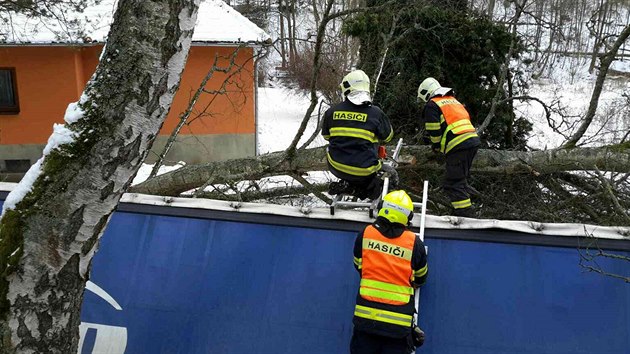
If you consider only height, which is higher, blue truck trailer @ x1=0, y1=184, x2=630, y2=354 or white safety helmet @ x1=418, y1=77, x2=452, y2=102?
white safety helmet @ x1=418, y1=77, x2=452, y2=102

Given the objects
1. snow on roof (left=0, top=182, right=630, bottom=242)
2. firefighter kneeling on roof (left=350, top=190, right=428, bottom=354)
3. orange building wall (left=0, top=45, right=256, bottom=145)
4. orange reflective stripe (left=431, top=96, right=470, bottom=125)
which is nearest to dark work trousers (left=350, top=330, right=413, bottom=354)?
firefighter kneeling on roof (left=350, top=190, right=428, bottom=354)

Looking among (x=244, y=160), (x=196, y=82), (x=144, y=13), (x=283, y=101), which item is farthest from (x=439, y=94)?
(x=283, y=101)

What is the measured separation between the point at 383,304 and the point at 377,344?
0.27m

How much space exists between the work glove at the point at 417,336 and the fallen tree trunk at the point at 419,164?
2.43m

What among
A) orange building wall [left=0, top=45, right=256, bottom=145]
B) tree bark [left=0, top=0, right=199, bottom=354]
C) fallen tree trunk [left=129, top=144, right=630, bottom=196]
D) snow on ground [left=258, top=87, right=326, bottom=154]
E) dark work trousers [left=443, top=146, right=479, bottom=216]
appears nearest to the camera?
tree bark [left=0, top=0, right=199, bottom=354]

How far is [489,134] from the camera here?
873cm

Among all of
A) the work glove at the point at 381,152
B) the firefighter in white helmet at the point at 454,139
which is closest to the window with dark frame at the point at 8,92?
the work glove at the point at 381,152

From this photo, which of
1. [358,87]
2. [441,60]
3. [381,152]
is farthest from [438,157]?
[441,60]

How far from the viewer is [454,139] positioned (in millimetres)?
5223

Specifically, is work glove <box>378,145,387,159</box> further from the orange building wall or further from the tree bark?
the orange building wall

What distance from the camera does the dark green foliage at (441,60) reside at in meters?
Result: 8.64

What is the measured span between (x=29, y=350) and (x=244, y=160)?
4.16 meters

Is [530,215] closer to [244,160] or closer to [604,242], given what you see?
[604,242]

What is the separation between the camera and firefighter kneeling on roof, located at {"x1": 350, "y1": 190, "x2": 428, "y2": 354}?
3.59 metres
